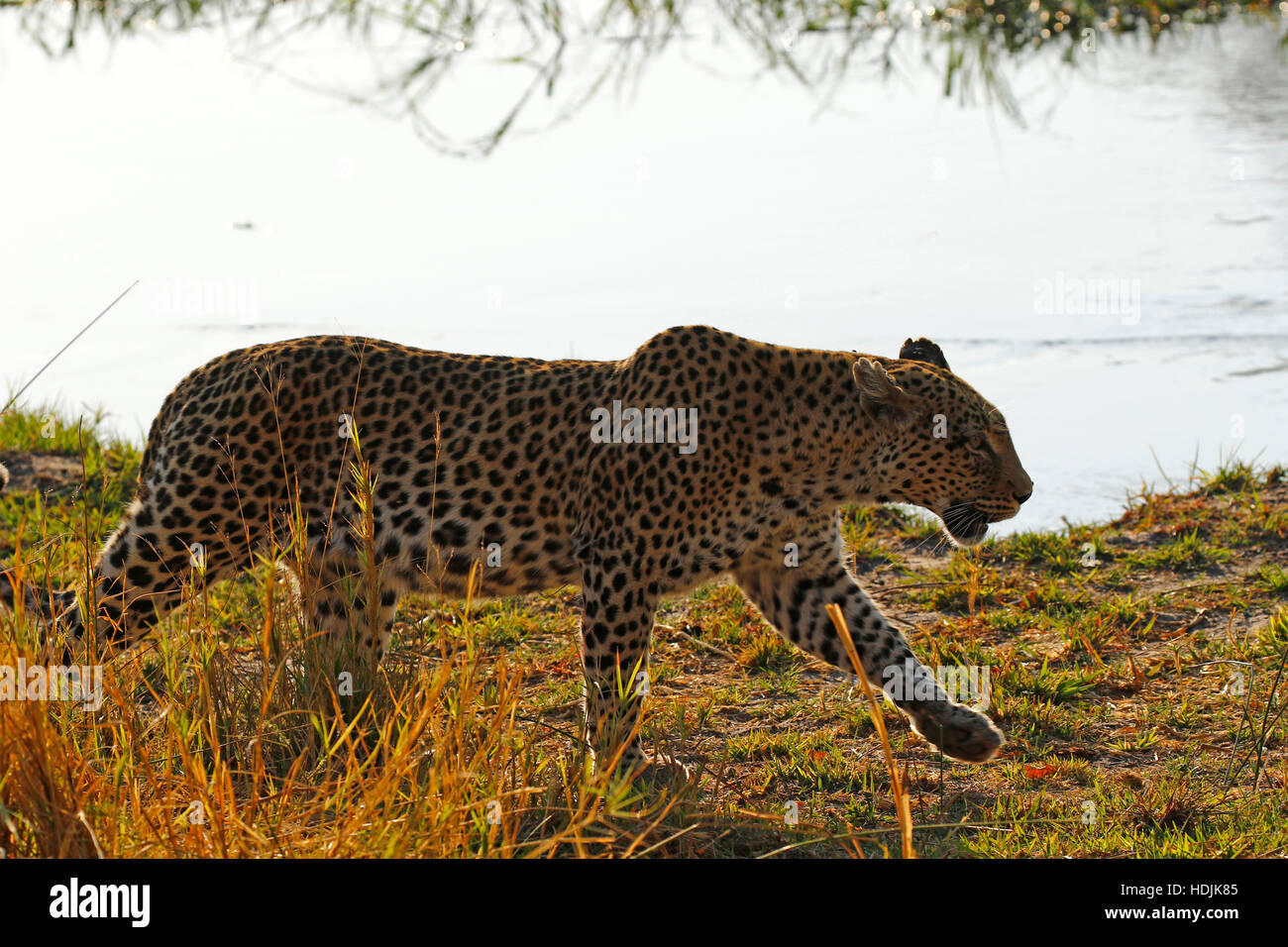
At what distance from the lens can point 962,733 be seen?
17.0ft

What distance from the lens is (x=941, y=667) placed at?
6.03 m

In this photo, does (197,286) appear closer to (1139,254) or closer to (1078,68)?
(1139,254)

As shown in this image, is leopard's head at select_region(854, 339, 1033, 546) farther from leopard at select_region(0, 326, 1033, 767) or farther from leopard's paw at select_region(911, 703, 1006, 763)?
leopard's paw at select_region(911, 703, 1006, 763)

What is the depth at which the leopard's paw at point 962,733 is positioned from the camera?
5168 mm

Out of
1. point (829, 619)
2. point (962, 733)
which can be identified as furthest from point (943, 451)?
point (962, 733)

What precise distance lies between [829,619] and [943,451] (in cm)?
73

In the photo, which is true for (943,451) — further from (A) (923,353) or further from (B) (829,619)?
(B) (829,619)

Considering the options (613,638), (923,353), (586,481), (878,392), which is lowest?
(613,638)

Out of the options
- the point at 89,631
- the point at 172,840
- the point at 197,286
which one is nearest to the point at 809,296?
the point at 197,286

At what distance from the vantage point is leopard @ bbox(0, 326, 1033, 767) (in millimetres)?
5125

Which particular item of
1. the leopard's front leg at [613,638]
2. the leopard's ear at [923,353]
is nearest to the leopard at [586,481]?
the leopard's front leg at [613,638]

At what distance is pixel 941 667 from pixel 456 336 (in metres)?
4.63

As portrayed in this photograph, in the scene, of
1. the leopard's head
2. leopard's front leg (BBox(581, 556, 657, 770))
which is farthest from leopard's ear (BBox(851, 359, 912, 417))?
leopard's front leg (BBox(581, 556, 657, 770))
